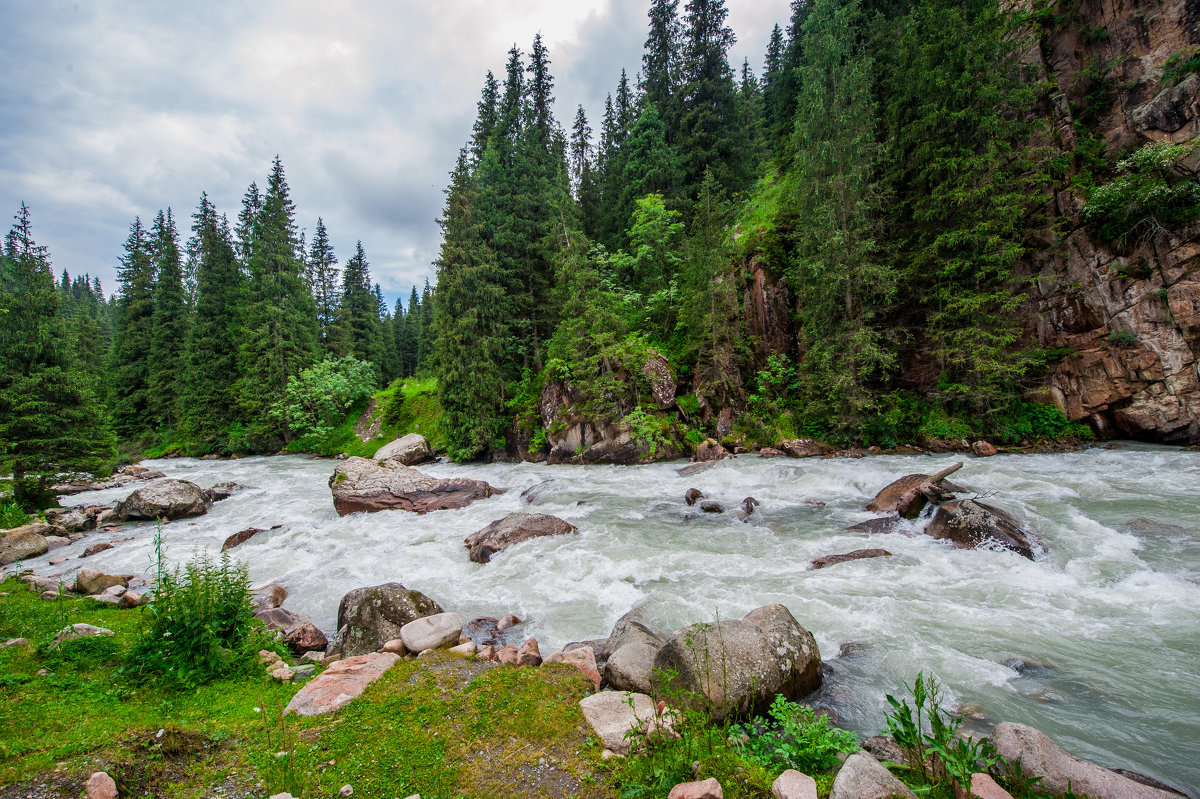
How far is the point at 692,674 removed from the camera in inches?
165

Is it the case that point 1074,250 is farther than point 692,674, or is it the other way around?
point 1074,250

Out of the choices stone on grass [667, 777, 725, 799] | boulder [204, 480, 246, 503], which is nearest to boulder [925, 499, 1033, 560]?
stone on grass [667, 777, 725, 799]

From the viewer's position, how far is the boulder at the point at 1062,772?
293 cm

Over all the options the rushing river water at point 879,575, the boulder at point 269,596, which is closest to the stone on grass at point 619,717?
the rushing river water at point 879,575

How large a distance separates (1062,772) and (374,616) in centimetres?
677

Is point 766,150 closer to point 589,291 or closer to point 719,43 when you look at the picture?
point 719,43

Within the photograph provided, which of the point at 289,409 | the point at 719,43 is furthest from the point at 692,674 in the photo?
the point at 719,43

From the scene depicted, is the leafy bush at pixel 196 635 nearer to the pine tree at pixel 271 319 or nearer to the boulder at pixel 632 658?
the boulder at pixel 632 658

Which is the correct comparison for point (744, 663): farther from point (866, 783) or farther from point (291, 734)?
point (291, 734)

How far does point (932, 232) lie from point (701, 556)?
58.5 ft

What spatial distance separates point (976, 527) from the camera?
8289mm

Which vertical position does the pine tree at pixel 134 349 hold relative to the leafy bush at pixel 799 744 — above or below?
above

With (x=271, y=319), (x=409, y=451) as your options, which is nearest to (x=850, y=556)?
(x=409, y=451)

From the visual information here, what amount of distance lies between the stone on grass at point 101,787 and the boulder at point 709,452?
17203 mm
